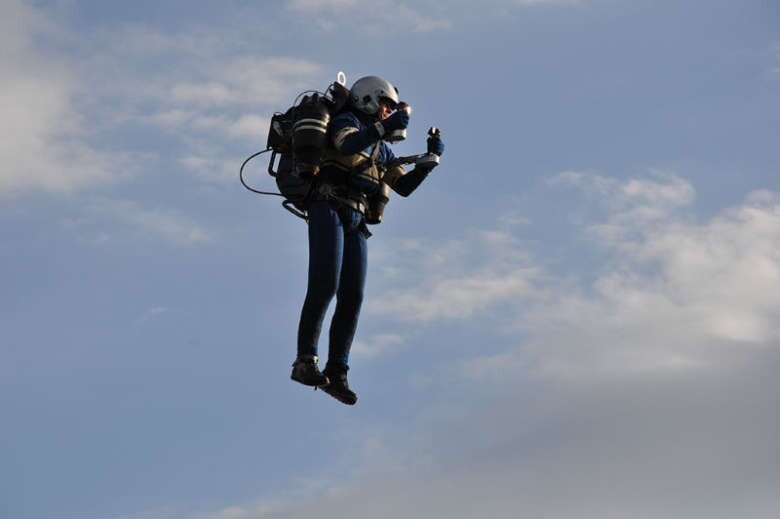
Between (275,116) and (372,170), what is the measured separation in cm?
161

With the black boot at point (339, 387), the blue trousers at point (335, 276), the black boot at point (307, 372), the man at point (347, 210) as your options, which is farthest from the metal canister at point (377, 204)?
the black boot at point (307, 372)

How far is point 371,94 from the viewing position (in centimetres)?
2103

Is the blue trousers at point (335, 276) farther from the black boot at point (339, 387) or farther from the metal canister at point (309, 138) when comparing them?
the metal canister at point (309, 138)

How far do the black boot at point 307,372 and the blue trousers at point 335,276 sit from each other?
3.9 inches

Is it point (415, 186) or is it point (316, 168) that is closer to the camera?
point (316, 168)

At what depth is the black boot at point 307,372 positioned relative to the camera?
776 inches

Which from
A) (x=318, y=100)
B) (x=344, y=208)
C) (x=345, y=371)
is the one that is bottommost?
(x=345, y=371)

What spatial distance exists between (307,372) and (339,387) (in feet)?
2.75

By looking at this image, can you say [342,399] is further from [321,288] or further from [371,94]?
[371,94]

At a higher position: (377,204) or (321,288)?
(377,204)

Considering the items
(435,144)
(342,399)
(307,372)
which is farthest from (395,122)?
(342,399)

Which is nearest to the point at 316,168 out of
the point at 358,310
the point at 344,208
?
the point at 344,208

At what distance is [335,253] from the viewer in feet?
66.2

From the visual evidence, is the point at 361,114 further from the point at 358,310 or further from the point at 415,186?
the point at 358,310
